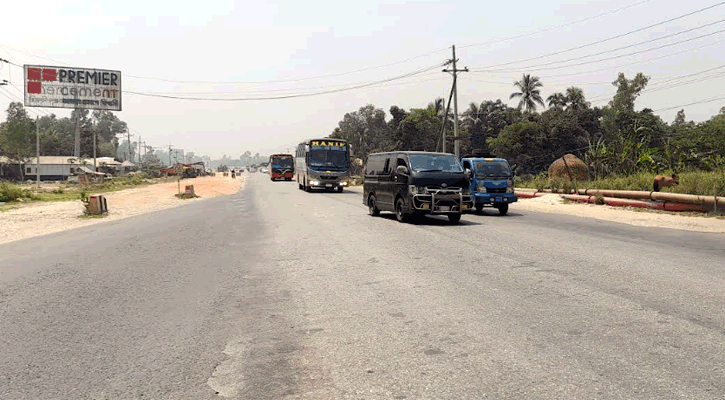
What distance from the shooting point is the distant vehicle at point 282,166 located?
66062mm

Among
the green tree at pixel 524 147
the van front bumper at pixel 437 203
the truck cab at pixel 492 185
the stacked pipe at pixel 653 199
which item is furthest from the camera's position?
the green tree at pixel 524 147

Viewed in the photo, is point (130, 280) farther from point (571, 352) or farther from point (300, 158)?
point (300, 158)

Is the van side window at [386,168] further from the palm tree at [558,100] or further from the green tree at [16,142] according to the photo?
the green tree at [16,142]

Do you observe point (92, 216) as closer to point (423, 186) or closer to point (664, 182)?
point (423, 186)

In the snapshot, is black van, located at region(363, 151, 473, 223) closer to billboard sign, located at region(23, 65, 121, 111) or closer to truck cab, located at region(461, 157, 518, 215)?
truck cab, located at region(461, 157, 518, 215)

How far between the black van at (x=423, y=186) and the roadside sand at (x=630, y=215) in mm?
5689

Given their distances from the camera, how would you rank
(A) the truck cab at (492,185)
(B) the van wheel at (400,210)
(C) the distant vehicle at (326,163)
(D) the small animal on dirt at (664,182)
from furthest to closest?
(C) the distant vehicle at (326,163), (D) the small animal on dirt at (664,182), (A) the truck cab at (492,185), (B) the van wheel at (400,210)

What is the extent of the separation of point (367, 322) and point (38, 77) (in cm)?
5913

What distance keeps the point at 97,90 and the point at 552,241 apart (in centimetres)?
5588

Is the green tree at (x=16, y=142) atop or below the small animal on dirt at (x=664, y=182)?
atop

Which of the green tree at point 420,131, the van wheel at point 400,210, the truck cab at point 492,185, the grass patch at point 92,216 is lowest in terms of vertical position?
the grass patch at point 92,216

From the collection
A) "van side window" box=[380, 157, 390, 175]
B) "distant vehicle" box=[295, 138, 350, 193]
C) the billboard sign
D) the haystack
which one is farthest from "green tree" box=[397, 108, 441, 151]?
"van side window" box=[380, 157, 390, 175]

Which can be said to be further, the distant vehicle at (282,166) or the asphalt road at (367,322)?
the distant vehicle at (282,166)

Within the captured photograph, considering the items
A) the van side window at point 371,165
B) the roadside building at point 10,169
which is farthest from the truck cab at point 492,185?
the roadside building at point 10,169
